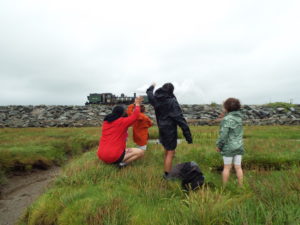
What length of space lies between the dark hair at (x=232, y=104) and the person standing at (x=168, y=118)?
3.42ft

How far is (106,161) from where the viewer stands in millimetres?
5875

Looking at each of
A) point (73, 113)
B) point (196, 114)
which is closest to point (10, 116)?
point (73, 113)

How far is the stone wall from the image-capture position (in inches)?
841

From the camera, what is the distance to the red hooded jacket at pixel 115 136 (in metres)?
5.61

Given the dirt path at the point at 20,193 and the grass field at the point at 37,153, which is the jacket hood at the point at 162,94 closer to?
the dirt path at the point at 20,193

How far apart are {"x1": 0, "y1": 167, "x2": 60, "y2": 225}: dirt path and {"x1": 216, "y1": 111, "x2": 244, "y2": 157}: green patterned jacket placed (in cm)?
495

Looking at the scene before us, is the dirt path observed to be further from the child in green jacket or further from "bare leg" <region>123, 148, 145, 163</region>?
the child in green jacket

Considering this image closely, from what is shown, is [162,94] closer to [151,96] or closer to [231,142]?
Result: [151,96]

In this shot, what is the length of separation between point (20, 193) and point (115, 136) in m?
3.72

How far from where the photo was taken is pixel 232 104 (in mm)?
4812

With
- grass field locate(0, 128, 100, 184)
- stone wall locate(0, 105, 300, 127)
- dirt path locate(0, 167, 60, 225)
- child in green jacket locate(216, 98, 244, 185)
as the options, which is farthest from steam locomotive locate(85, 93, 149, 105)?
child in green jacket locate(216, 98, 244, 185)

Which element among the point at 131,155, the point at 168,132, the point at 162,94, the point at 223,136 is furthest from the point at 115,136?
the point at 223,136

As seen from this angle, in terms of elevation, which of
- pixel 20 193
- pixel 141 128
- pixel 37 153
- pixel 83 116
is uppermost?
pixel 141 128

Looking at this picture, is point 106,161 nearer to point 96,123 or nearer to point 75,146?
point 75,146
